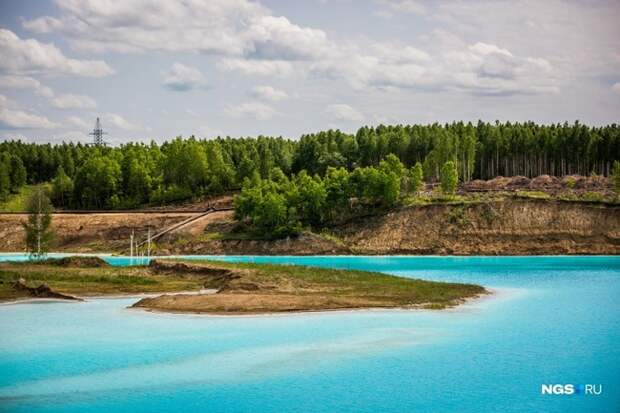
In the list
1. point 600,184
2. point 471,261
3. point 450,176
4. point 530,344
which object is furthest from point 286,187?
point 530,344

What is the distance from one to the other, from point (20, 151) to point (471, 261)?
13424 centimetres

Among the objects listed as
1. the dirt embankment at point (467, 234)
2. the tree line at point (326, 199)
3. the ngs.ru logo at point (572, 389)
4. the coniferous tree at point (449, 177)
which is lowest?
the ngs.ru logo at point (572, 389)

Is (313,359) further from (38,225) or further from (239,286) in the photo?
(38,225)

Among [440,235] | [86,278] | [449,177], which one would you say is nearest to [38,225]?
[86,278]

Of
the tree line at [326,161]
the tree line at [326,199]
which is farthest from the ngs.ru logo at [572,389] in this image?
the tree line at [326,161]

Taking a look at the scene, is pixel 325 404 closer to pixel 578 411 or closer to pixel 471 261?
pixel 578 411

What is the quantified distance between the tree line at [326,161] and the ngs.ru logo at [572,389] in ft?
362

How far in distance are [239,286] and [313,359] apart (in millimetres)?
23222

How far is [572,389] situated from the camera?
3077 centimetres

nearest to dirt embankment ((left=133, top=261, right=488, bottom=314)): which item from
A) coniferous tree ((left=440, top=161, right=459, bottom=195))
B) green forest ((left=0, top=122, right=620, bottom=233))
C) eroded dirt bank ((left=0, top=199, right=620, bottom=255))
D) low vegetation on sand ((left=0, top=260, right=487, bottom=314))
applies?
low vegetation on sand ((left=0, top=260, right=487, bottom=314))

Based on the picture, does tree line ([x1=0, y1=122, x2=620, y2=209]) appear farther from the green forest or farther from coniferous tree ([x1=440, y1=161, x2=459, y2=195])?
coniferous tree ([x1=440, y1=161, x2=459, y2=195])

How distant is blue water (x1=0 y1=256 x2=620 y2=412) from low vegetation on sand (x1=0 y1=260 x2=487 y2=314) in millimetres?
2598

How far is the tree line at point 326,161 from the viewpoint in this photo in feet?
488

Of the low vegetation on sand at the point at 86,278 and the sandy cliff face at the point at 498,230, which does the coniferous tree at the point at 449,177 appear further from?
the low vegetation on sand at the point at 86,278
